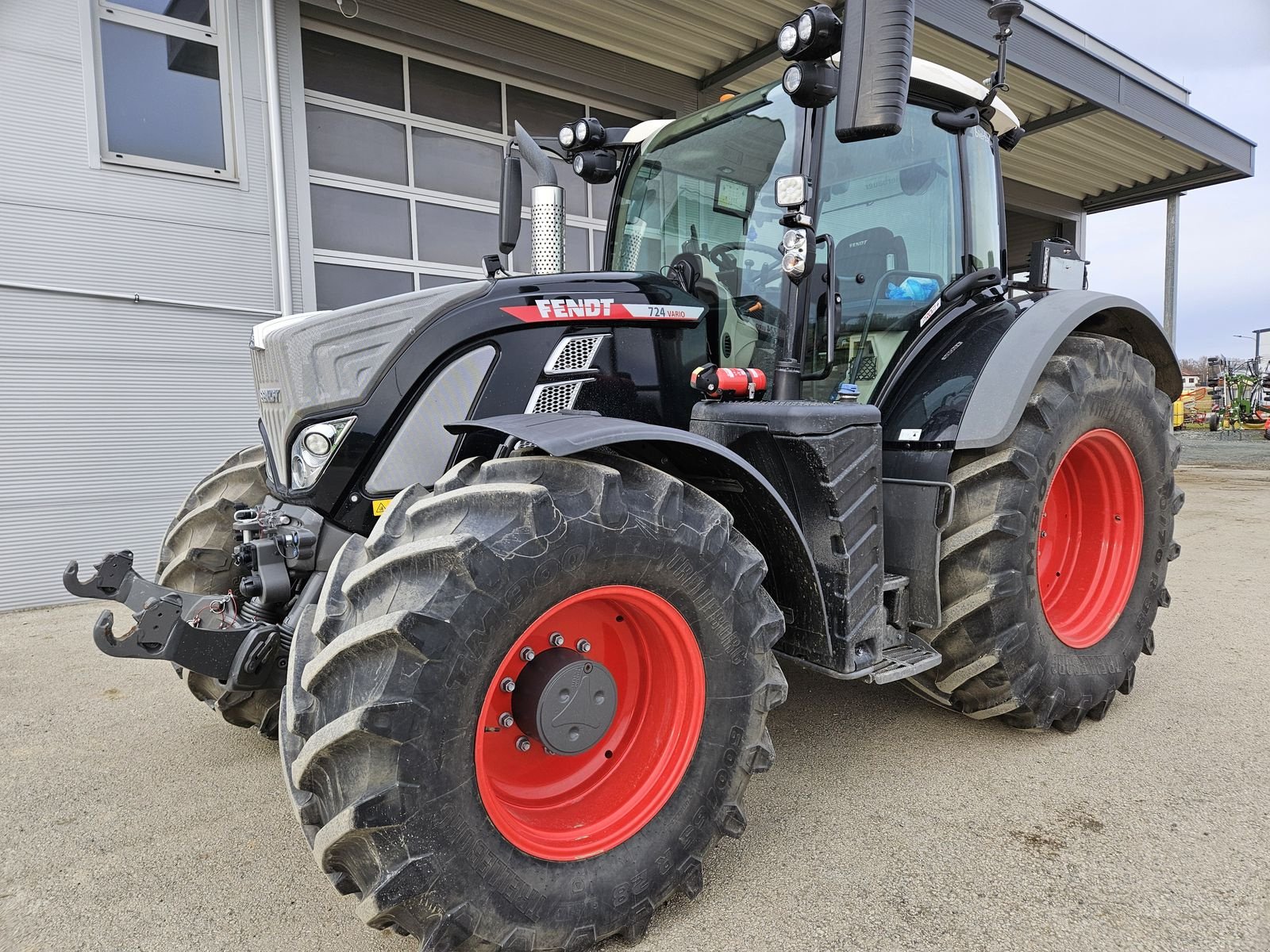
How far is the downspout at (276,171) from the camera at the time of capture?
17.1ft

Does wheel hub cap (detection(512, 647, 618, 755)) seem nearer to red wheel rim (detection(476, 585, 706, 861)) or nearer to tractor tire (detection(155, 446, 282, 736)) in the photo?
red wheel rim (detection(476, 585, 706, 861))

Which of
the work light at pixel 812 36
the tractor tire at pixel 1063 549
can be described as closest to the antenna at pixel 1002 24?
the work light at pixel 812 36

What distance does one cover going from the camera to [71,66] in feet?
15.5

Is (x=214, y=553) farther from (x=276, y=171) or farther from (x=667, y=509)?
(x=276, y=171)

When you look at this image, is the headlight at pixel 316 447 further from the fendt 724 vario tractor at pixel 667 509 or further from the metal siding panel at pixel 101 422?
the metal siding panel at pixel 101 422

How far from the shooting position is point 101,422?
16.3 feet

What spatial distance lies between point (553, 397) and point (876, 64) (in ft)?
3.85

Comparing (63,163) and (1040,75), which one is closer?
(63,163)

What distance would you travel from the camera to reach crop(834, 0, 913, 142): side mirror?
1.89m

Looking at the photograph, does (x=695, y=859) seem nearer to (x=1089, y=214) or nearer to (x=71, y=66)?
(x=71, y=66)

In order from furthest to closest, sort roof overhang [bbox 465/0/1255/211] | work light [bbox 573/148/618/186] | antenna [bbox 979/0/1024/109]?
roof overhang [bbox 465/0/1255/211]
work light [bbox 573/148/618/186]
antenna [bbox 979/0/1024/109]

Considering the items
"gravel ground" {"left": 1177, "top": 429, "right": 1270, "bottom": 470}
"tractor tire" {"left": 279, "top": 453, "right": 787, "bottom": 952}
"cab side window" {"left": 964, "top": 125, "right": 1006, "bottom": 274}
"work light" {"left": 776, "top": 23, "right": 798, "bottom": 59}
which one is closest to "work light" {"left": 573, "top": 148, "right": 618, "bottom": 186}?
"work light" {"left": 776, "top": 23, "right": 798, "bottom": 59}

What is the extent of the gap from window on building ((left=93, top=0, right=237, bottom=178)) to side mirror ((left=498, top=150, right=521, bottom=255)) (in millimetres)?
3475

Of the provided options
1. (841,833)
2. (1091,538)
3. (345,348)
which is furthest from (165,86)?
(1091,538)
